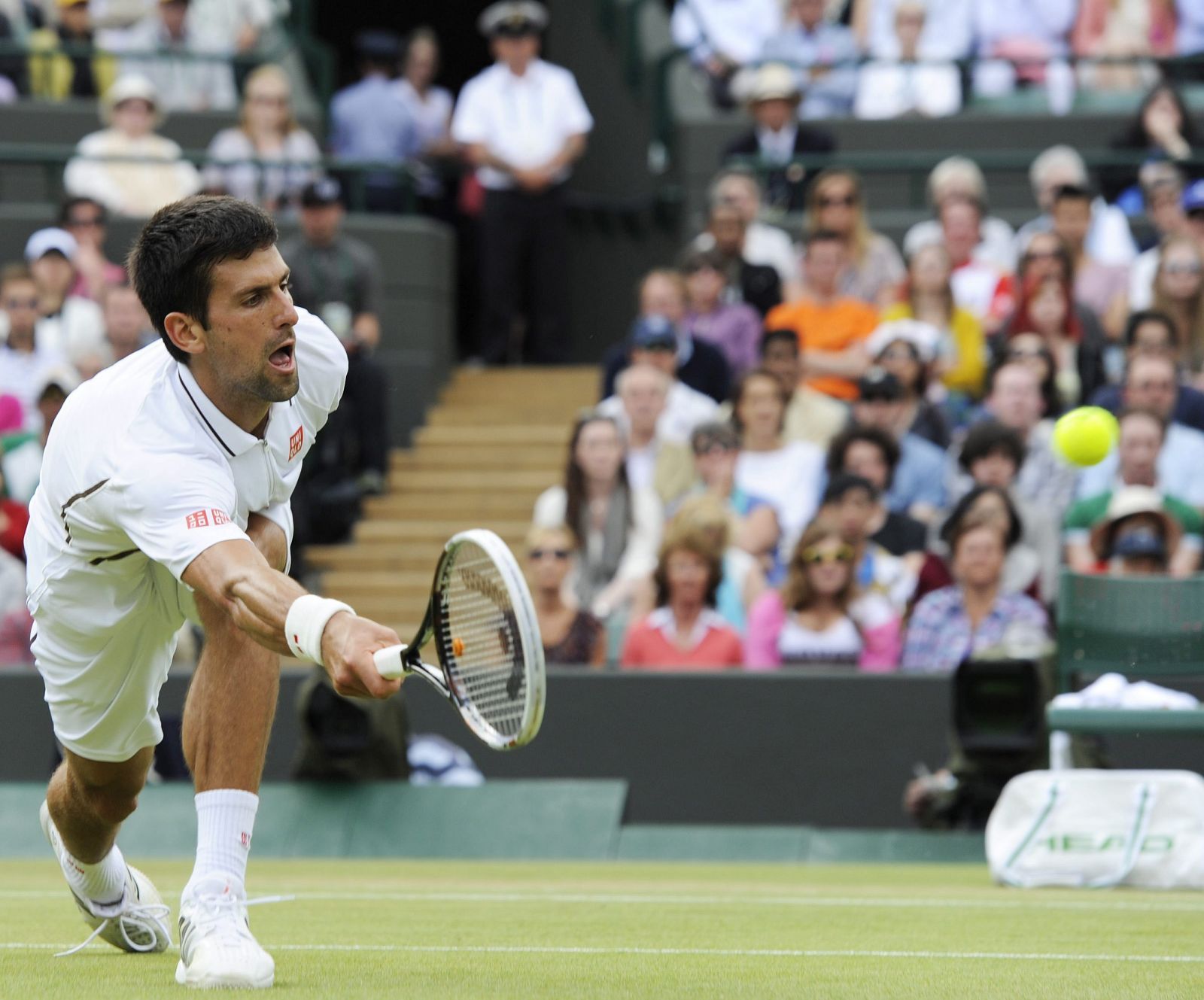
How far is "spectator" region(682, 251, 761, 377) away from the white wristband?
8180 millimetres

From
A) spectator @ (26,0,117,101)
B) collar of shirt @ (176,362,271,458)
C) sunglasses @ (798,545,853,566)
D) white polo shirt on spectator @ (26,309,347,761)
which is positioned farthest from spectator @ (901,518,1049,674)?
spectator @ (26,0,117,101)

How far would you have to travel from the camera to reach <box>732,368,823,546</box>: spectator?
10695 mm

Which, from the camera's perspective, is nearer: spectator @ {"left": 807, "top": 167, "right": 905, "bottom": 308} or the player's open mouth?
the player's open mouth

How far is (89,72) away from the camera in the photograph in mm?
14969

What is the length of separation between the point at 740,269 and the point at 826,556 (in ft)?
10.7

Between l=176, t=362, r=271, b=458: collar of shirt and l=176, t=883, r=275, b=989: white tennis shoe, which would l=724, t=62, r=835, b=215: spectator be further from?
l=176, t=883, r=275, b=989: white tennis shoe

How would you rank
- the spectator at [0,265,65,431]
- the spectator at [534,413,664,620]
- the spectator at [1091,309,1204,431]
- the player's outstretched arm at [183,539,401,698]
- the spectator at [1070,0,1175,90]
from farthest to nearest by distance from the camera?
the spectator at [1070,0,1175,90], the spectator at [0,265,65,431], the spectator at [1091,309,1204,431], the spectator at [534,413,664,620], the player's outstretched arm at [183,539,401,698]

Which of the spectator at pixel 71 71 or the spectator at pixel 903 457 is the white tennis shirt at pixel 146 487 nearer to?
the spectator at pixel 903 457

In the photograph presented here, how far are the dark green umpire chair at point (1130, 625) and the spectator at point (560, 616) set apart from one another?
222 cm

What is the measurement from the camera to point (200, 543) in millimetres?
4215

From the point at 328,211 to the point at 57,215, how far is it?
189 centimetres

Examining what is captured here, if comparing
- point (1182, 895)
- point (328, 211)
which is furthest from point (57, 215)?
point (1182, 895)

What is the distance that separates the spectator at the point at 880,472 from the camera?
10.4 meters

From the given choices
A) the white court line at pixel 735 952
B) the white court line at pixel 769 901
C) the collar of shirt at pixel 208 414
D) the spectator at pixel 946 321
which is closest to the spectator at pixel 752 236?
the spectator at pixel 946 321
